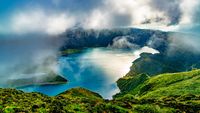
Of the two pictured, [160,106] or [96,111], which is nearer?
[96,111]

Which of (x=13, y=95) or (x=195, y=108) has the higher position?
(x=13, y=95)

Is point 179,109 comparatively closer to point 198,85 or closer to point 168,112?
point 168,112

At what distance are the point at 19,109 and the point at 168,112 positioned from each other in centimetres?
4188

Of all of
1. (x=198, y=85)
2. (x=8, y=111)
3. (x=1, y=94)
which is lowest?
(x=8, y=111)

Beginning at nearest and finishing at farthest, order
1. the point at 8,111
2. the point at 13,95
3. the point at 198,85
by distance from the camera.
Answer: the point at 8,111 → the point at 13,95 → the point at 198,85

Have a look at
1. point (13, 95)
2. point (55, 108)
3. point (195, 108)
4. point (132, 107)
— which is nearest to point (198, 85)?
point (195, 108)

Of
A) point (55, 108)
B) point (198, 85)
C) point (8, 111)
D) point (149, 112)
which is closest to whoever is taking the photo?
point (8, 111)

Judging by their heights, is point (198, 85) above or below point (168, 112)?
above

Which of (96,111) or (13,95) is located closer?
(96,111)

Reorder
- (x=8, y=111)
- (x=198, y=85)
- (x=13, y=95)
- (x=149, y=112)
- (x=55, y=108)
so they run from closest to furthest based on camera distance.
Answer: (x=8, y=111), (x=55, y=108), (x=149, y=112), (x=13, y=95), (x=198, y=85)

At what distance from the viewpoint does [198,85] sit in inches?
7623

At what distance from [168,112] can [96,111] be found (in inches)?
952

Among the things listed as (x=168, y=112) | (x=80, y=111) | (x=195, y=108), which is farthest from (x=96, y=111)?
(x=195, y=108)

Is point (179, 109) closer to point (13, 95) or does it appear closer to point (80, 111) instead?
point (80, 111)
